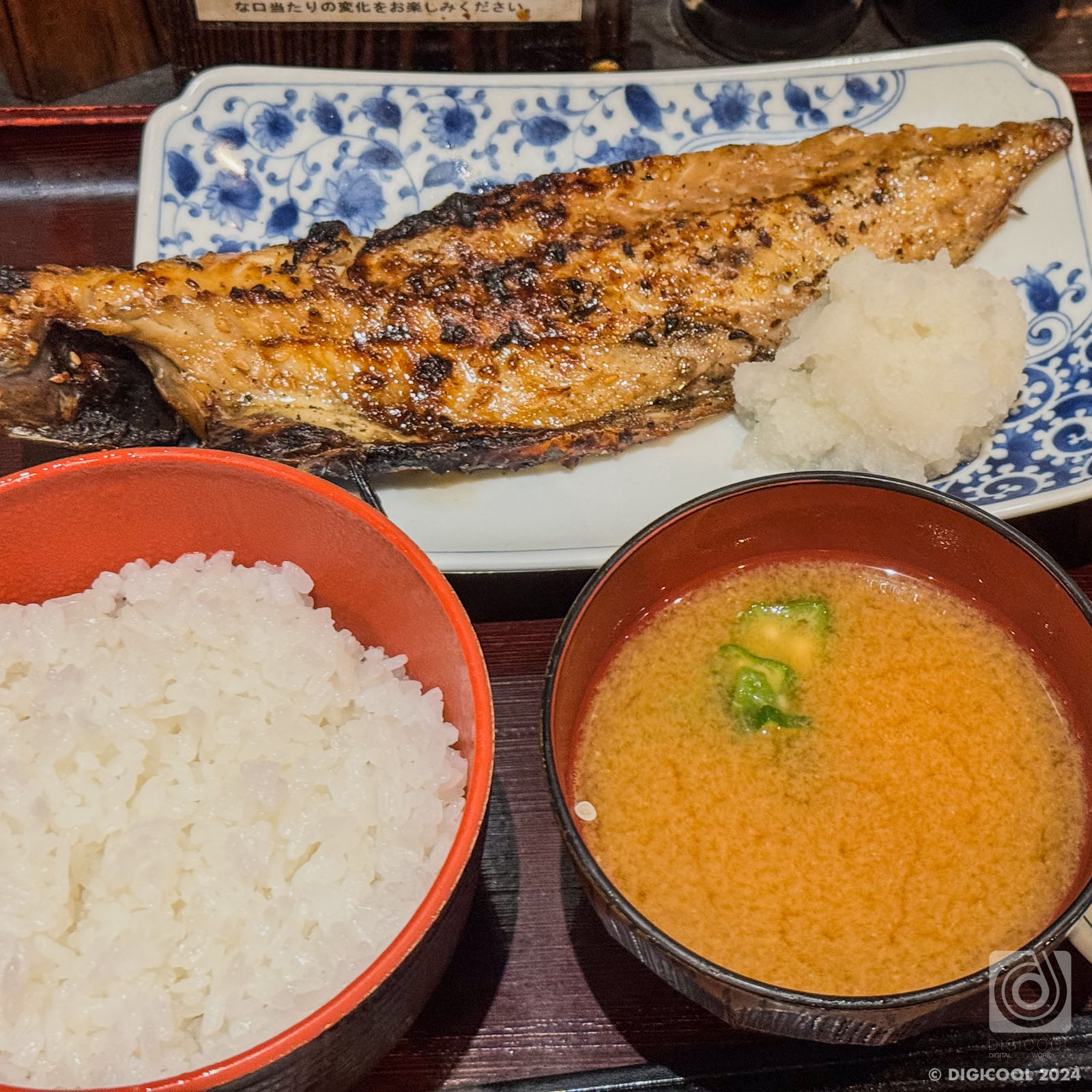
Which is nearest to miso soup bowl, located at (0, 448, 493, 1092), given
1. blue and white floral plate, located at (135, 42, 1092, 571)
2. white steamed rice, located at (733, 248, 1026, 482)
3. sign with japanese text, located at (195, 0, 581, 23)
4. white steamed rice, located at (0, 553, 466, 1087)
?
white steamed rice, located at (0, 553, 466, 1087)

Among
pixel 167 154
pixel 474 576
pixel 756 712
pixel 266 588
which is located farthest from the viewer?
pixel 167 154

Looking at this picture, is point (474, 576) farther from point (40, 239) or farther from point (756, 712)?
point (40, 239)

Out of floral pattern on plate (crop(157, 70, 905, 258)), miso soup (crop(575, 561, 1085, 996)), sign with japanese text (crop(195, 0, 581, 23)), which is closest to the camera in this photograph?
miso soup (crop(575, 561, 1085, 996))

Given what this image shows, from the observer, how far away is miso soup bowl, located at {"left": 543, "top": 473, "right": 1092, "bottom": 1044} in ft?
4.03

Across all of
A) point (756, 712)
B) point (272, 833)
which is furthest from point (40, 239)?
point (756, 712)

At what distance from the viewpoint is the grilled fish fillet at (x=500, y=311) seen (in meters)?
1.95

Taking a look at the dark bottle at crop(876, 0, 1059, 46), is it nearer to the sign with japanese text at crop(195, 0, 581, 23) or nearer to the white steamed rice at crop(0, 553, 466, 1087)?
the sign with japanese text at crop(195, 0, 581, 23)

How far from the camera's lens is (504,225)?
2150 mm

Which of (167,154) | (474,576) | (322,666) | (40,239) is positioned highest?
(167,154)

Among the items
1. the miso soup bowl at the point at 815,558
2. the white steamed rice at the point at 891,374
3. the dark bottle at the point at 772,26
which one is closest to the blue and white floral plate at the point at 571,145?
the white steamed rice at the point at 891,374

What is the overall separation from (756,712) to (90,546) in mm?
991

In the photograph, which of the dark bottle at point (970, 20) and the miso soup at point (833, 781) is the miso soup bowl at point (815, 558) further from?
the dark bottle at point (970, 20)

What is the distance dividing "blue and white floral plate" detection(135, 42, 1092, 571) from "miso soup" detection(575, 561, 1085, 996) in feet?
1.90

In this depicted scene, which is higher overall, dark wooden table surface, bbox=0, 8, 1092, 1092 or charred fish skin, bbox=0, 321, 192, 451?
charred fish skin, bbox=0, 321, 192, 451
